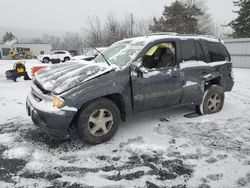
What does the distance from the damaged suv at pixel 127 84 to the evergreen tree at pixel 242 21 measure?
872 inches

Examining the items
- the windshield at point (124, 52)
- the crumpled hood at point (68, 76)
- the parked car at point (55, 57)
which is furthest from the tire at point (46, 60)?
the crumpled hood at point (68, 76)

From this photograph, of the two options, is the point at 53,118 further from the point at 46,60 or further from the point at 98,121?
the point at 46,60

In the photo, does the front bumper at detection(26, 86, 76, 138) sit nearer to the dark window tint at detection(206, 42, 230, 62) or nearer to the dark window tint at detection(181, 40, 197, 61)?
the dark window tint at detection(181, 40, 197, 61)

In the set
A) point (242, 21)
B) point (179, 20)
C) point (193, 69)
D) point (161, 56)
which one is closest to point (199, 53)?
point (193, 69)

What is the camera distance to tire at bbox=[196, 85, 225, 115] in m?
5.46

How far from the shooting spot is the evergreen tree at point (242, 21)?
24297 mm

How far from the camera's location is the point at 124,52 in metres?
4.71

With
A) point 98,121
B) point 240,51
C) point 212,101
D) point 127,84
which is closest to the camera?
point 98,121

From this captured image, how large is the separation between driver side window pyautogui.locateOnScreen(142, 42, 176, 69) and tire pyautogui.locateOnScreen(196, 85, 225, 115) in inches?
51.1

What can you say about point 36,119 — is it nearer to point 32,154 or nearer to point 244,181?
point 32,154

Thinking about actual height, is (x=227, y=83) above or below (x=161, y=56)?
below

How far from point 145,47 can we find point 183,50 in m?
0.97

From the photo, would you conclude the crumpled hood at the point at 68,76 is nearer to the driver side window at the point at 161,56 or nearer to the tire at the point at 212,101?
the driver side window at the point at 161,56

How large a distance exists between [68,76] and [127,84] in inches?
40.5
